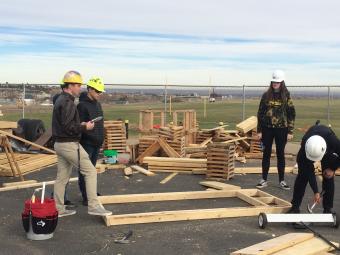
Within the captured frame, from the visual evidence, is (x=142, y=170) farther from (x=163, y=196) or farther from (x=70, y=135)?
(x=70, y=135)

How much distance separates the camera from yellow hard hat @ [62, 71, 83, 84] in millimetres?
7004

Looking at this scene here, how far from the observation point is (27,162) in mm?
12281

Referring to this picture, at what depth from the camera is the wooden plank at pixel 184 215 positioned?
284 inches

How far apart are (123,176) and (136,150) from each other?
183 cm

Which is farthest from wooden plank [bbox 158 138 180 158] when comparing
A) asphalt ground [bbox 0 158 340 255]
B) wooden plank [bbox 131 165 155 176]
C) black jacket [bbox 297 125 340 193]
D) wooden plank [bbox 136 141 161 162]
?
black jacket [bbox 297 125 340 193]

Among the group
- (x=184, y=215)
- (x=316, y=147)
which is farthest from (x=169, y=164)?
(x=316, y=147)

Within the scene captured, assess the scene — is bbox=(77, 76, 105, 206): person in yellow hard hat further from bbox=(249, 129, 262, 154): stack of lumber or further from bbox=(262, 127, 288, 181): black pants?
bbox=(249, 129, 262, 154): stack of lumber

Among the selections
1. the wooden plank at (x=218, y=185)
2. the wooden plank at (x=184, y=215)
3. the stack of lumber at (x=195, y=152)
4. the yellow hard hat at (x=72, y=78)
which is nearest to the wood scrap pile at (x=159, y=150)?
the stack of lumber at (x=195, y=152)

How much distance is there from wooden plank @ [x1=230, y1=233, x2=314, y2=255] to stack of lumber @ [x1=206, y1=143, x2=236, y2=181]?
14.5 feet

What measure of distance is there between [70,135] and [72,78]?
0.77 metres

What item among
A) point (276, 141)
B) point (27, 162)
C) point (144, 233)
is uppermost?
point (276, 141)

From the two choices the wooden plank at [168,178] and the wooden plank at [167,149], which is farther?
the wooden plank at [167,149]

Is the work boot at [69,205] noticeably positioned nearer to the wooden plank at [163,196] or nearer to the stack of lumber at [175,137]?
the wooden plank at [163,196]

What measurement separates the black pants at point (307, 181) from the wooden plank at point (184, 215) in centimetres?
48
